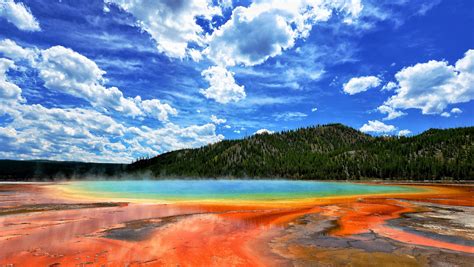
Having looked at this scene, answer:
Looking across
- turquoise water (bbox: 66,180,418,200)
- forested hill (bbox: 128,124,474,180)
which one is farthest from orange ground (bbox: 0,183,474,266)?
forested hill (bbox: 128,124,474,180)

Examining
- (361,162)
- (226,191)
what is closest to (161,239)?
(226,191)

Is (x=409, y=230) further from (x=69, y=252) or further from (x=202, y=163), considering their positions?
(x=202, y=163)

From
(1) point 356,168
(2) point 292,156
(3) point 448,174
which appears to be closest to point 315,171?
(1) point 356,168

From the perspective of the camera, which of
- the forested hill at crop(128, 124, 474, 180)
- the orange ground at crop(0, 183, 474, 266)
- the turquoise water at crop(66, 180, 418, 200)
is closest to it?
the orange ground at crop(0, 183, 474, 266)

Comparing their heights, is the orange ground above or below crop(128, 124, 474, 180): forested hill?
below

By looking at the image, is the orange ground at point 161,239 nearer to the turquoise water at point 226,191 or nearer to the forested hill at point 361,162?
the turquoise water at point 226,191

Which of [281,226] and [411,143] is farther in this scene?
[411,143]

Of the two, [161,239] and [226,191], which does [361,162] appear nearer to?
[226,191]

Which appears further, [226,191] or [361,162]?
[361,162]

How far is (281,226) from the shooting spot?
14141 mm

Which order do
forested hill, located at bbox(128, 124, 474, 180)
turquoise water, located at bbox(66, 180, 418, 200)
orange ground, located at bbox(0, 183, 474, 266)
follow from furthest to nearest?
forested hill, located at bbox(128, 124, 474, 180) → turquoise water, located at bbox(66, 180, 418, 200) → orange ground, located at bbox(0, 183, 474, 266)

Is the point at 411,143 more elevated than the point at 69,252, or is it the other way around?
the point at 411,143

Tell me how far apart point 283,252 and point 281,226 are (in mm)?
4607

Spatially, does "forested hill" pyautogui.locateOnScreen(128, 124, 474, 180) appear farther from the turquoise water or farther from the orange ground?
the orange ground
